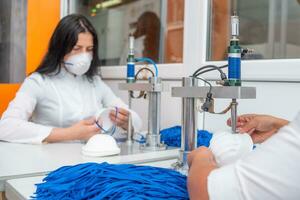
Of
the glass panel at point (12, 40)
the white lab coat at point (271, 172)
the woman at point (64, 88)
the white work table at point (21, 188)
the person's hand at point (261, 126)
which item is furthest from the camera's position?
the glass panel at point (12, 40)

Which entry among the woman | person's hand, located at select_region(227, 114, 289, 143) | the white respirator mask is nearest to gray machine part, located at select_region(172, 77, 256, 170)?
person's hand, located at select_region(227, 114, 289, 143)

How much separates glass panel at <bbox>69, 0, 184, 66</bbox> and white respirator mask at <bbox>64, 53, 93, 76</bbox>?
415mm

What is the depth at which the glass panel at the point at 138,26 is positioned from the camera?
5.69ft

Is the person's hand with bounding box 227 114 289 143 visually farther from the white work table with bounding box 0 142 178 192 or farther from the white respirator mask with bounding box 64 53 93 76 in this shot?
the white respirator mask with bounding box 64 53 93 76

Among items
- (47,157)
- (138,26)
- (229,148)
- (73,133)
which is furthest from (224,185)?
(138,26)

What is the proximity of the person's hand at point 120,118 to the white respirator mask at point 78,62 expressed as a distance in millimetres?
308

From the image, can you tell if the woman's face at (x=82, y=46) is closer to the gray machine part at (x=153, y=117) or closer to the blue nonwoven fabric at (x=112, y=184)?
the gray machine part at (x=153, y=117)

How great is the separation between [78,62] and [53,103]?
0.23m

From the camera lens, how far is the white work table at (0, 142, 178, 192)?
902 mm

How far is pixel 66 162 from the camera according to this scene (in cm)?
100

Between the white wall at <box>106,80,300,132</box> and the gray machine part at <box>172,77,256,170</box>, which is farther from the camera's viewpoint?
the white wall at <box>106,80,300,132</box>

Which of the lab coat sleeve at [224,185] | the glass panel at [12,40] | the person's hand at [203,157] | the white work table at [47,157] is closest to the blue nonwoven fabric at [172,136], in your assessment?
the white work table at [47,157]

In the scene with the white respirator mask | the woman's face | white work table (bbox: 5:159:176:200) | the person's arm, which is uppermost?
the woman's face

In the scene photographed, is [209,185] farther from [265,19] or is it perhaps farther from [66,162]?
[265,19]
